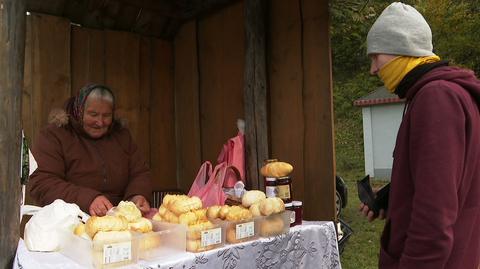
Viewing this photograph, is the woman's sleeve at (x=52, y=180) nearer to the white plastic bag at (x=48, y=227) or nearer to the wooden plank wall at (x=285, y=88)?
the white plastic bag at (x=48, y=227)

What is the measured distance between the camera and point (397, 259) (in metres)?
1.38

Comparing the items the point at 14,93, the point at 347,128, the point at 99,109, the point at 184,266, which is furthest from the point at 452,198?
the point at 347,128

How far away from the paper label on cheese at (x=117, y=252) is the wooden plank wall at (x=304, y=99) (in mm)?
1479

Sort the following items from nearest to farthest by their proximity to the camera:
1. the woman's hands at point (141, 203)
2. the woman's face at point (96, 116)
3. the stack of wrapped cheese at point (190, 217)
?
the stack of wrapped cheese at point (190, 217), the woman's hands at point (141, 203), the woman's face at point (96, 116)

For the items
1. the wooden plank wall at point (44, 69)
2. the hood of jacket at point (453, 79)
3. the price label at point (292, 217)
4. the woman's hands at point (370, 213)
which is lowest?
the price label at point (292, 217)

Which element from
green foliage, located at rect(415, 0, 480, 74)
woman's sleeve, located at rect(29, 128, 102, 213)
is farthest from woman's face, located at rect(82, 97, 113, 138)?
green foliage, located at rect(415, 0, 480, 74)

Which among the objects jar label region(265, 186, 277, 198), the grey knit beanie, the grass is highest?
the grey knit beanie

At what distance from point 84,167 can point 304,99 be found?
1461 mm

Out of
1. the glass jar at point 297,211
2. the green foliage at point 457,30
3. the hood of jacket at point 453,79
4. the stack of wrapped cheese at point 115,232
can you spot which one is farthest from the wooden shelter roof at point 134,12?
the green foliage at point 457,30

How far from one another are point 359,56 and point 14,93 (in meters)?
16.8

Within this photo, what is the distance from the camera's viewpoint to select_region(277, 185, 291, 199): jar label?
91.7 inches

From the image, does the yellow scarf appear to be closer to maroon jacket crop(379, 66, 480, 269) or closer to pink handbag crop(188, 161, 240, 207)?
maroon jacket crop(379, 66, 480, 269)

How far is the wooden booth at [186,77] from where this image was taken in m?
2.74

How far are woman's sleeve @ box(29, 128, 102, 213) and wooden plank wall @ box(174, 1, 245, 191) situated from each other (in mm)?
1314
